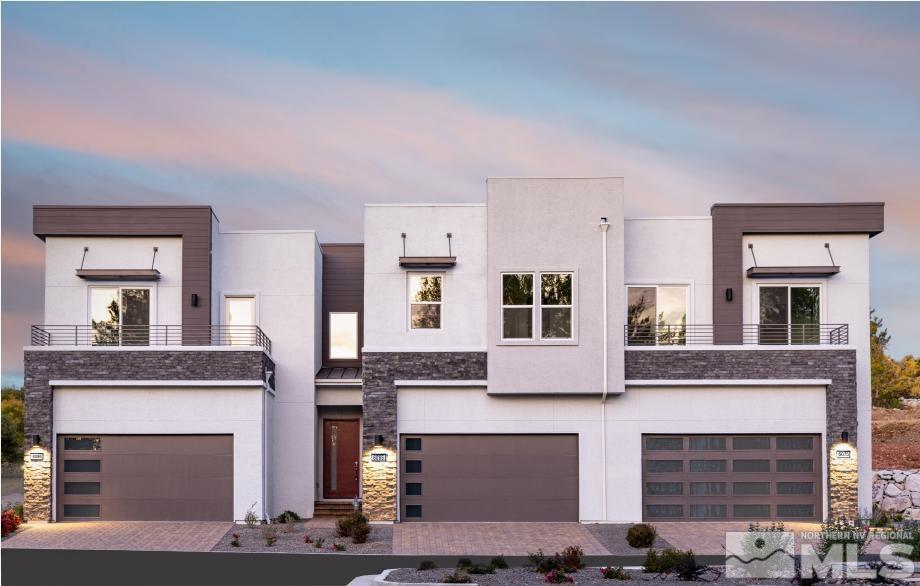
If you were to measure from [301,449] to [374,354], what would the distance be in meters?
3.29

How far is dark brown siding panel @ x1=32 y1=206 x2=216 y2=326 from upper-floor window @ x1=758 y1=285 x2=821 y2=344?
13.4 m

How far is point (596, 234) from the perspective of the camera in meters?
22.4

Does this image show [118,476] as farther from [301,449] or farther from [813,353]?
[813,353]

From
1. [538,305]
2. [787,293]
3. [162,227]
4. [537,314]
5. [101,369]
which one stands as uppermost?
[162,227]

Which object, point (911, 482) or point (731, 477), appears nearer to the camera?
point (731, 477)

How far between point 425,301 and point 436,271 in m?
0.76

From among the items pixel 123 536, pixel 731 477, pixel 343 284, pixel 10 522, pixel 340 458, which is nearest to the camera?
pixel 123 536

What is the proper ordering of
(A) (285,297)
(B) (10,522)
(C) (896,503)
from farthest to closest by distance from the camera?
(C) (896,503)
(A) (285,297)
(B) (10,522)

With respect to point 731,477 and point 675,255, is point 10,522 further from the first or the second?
point 675,255

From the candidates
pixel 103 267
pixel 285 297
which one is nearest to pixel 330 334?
pixel 285 297

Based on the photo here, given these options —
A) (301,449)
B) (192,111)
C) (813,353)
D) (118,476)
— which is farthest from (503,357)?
(192,111)

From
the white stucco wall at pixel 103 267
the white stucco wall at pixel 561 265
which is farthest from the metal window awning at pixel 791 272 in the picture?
the white stucco wall at pixel 103 267

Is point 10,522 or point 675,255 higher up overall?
point 675,255

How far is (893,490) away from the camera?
83.8 ft
